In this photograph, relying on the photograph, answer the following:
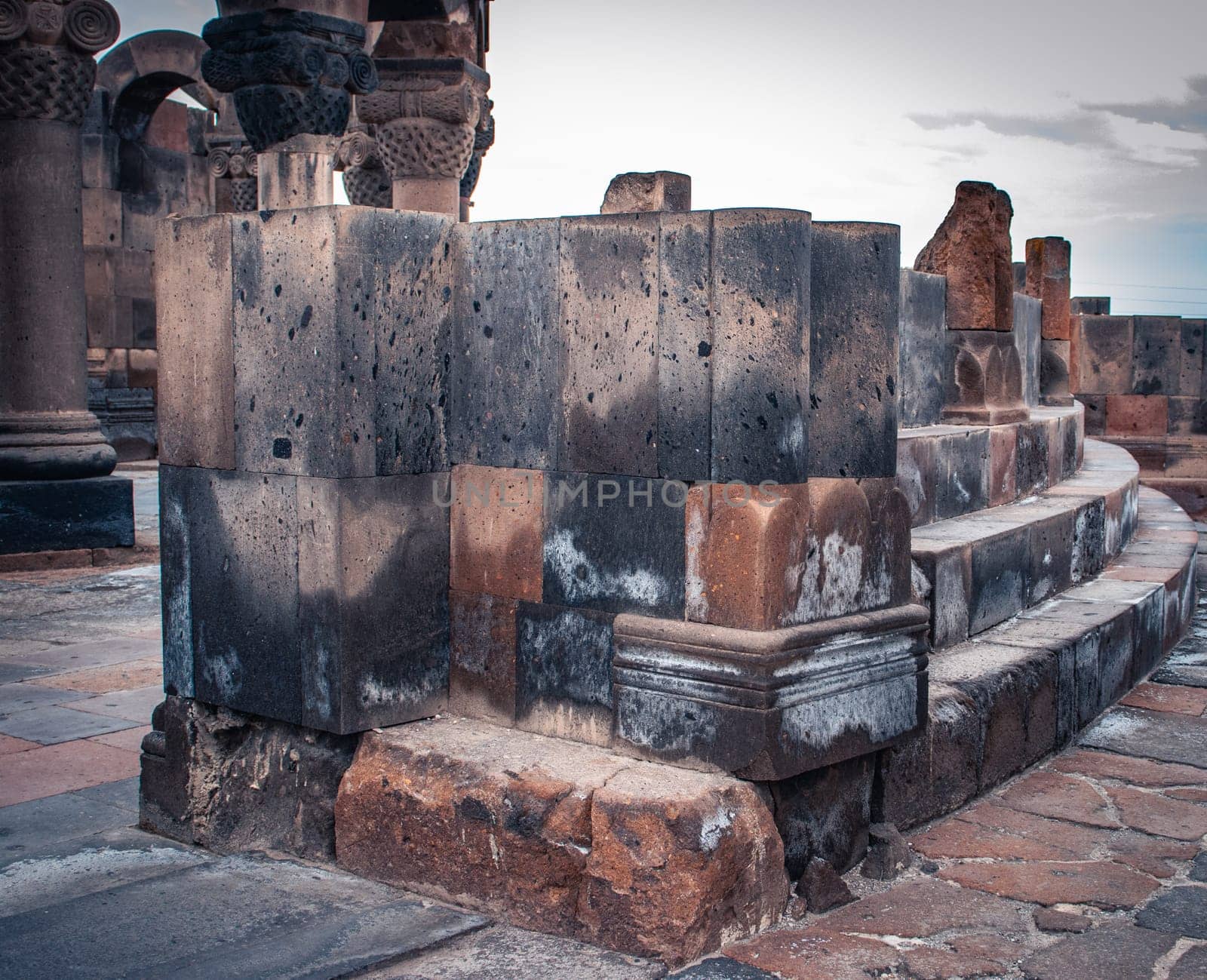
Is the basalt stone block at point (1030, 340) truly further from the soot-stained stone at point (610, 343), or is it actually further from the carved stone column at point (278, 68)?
A: the soot-stained stone at point (610, 343)

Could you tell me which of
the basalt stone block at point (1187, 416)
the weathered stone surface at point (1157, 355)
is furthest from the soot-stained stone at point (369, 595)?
the basalt stone block at point (1187, 416)

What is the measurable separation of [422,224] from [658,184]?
2.55ft

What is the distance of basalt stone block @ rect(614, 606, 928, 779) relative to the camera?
2.79 m

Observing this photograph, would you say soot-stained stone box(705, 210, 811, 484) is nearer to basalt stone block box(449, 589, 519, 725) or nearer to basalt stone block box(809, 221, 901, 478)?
basalt stone block box(809, 221, 901, 478)

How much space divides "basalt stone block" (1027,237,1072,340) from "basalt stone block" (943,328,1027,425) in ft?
10.3

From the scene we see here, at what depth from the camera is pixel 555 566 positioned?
3156mm

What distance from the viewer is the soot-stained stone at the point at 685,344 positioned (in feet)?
9.35

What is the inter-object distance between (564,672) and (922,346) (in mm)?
3584

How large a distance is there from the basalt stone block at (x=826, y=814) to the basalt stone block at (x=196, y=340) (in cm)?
158

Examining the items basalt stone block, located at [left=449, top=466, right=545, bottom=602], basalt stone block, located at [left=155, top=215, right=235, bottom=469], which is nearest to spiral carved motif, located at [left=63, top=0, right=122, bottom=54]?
basalt stone block, located at [left=155, top=215, right=235, bottom=469]

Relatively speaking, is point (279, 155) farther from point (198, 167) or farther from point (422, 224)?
point (198, 167)

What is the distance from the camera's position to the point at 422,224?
319cm

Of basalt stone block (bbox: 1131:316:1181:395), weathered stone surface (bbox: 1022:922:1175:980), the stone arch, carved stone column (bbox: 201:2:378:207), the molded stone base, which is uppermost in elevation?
the stone arch

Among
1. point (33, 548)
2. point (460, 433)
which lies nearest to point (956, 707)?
point (460, 433)
